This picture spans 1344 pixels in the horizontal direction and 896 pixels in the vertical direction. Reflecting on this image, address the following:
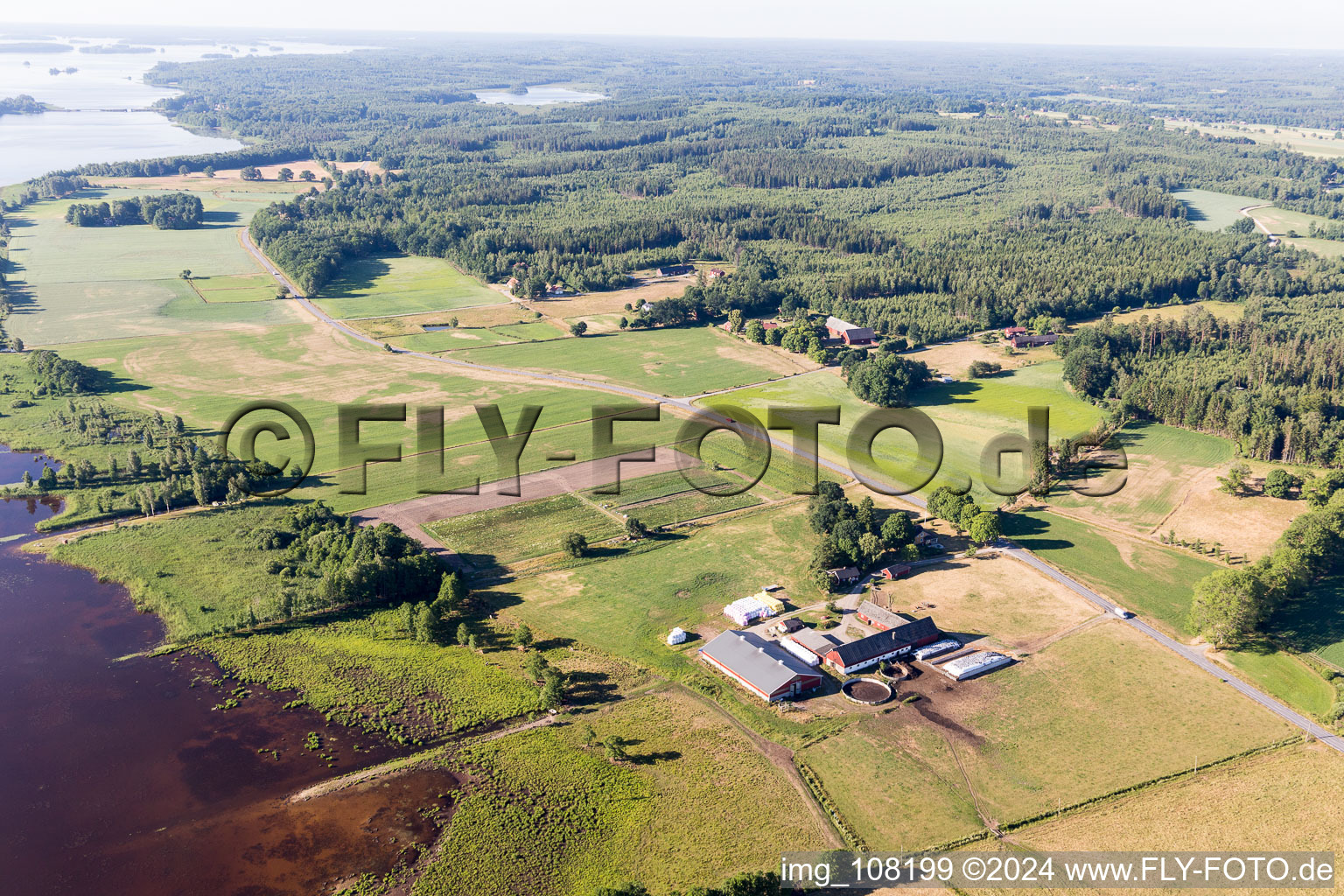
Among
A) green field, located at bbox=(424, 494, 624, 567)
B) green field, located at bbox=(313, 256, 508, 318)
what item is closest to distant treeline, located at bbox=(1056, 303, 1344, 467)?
green field, located at bbox=(424, 494, 624, 567)

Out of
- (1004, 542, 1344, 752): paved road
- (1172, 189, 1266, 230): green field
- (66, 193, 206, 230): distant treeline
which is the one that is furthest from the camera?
(1172, 189, 1266, 230): green field

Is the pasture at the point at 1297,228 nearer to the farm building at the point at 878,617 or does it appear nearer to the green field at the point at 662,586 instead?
the green field at the point at 662,586

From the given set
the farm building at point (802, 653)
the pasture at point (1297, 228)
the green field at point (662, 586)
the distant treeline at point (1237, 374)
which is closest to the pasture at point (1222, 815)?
the farm building at point (802, 653)

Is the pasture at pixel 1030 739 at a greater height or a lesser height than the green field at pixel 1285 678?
lesser

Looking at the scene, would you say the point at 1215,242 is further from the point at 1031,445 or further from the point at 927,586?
the point at 927,586

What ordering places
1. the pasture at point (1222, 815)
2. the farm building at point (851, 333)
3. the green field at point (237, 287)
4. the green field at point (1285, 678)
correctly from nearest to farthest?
the pasture at point (1222, 815)
the green field at point (1285, 678)
the farm building at point (851, 333)
the green field at point (237, 287)

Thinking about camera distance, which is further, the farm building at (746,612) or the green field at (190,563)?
the green field at (190,563)

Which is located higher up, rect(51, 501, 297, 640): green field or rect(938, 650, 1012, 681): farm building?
rect(51, 501, 297, 640): green field

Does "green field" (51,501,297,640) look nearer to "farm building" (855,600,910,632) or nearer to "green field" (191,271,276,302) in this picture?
"farm building" (855,600,910,632)

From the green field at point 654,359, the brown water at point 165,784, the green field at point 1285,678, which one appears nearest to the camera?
the brown water at point 165,784
